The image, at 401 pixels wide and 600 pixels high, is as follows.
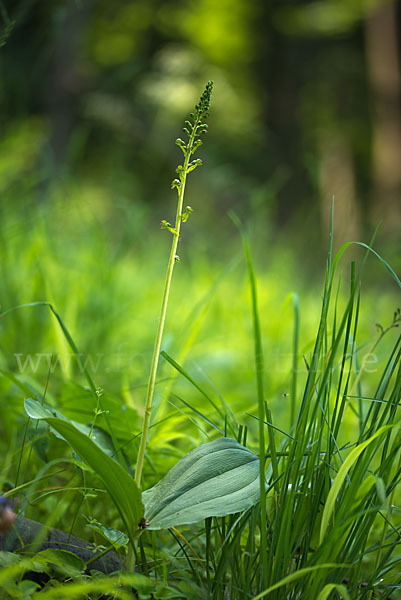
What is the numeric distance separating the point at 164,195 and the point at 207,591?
205 inches

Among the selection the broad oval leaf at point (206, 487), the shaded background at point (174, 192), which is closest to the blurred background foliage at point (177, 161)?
the shaded background at point (174, 192)

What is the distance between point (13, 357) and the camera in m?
1.07

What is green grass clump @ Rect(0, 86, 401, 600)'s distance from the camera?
18.2 inches

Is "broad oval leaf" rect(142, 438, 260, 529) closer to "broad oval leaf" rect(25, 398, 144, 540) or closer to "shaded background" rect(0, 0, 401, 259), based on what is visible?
"broad oval leaf" rect(25, 398, 144, 540)

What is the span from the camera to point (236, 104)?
4043 millimetres

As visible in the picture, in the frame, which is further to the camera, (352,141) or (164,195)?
(352,141)

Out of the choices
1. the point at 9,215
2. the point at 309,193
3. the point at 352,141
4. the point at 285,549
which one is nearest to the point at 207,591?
the point at 285,549

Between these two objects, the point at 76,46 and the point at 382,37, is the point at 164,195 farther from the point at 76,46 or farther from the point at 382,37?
the point at 382,37

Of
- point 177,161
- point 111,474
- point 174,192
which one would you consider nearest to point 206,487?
point 111,474

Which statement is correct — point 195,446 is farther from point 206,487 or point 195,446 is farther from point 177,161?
point 177,161

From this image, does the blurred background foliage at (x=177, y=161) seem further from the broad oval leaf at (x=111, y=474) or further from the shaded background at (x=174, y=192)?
the broad oval leaf at (x=111, y=474)

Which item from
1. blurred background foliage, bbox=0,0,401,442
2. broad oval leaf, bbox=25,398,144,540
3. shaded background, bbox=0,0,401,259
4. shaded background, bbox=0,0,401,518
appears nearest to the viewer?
broad oval leaf, bbox=25,398,144,540

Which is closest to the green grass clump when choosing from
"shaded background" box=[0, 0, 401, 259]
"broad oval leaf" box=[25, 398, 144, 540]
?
"broad oval leaf" box=[25, 398, 144, 540]

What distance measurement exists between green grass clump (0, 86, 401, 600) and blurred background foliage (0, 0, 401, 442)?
0.03 metres
